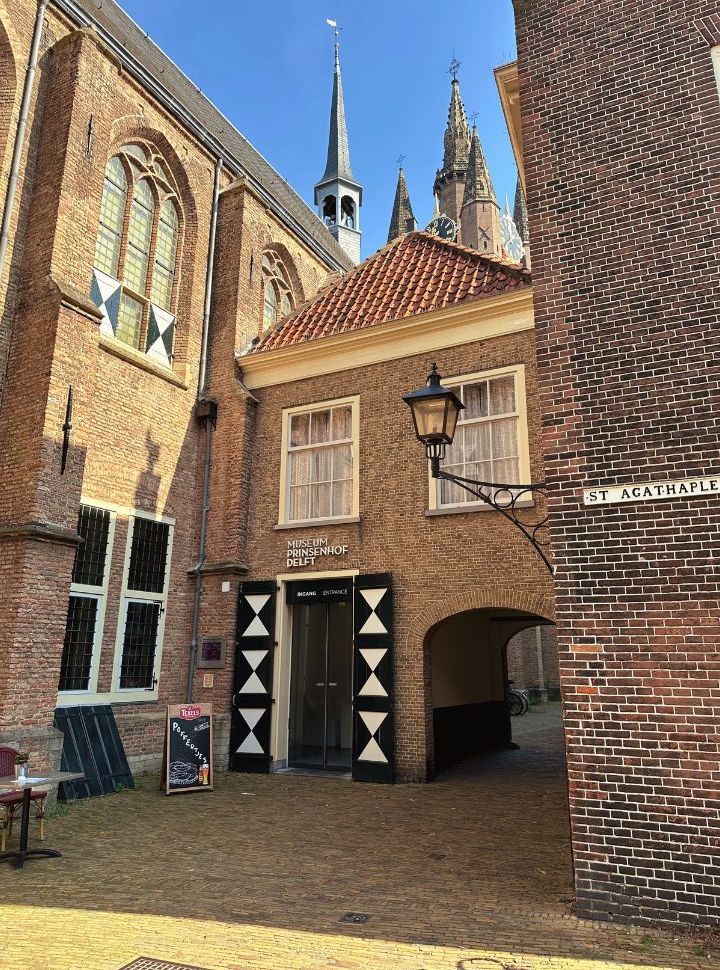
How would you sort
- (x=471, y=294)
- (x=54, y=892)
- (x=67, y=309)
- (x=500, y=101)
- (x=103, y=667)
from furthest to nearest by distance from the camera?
(x=471, y=294), (x=103, y=667), (x=67, y=309), (x=500, y=101), (x=54, y=892)

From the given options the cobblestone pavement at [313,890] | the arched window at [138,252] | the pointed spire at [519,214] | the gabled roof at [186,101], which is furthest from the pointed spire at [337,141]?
the cobblestone pavement at [313,890]

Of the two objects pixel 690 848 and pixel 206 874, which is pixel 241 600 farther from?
pixel 690 848

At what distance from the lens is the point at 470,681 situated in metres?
13.2

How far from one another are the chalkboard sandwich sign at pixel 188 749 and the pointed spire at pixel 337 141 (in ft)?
121

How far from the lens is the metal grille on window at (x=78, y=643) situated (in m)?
9.91

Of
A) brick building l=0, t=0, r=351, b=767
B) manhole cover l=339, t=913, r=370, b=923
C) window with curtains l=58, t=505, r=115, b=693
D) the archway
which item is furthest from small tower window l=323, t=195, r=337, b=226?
manhole cover l=339, t=913, r=370, b=923

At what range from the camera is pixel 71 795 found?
8906 millimetres

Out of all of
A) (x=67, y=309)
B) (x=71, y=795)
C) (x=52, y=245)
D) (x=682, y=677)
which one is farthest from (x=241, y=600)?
(x=682, y=677)

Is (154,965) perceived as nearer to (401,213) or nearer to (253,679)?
(253,679)

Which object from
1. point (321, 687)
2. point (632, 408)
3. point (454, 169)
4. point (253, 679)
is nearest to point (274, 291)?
point (253, 679)

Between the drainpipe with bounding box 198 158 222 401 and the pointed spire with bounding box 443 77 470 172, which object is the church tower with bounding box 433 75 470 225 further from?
the drainpipe with bounding box 198 158 222 401

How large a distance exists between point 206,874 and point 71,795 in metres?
4.06

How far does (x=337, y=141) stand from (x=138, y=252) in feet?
109

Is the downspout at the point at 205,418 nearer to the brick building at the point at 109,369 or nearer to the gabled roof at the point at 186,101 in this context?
the brick building at the point at 109,369
